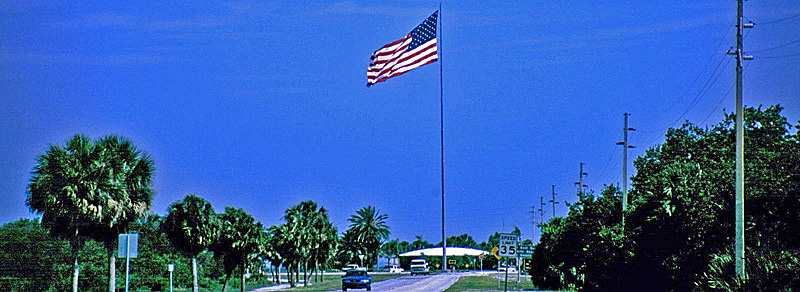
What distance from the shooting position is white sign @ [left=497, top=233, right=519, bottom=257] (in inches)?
1283

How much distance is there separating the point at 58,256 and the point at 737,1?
127 ft

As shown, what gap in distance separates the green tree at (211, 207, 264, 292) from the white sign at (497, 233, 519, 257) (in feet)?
72.6

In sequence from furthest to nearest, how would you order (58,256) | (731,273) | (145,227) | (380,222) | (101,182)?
(380,222)
(145,227)
(58,256)
(101,182)
(731,273)

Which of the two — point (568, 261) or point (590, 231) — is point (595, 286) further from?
point (568, 261)

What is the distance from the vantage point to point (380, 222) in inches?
5379

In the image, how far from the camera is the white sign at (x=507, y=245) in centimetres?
3259

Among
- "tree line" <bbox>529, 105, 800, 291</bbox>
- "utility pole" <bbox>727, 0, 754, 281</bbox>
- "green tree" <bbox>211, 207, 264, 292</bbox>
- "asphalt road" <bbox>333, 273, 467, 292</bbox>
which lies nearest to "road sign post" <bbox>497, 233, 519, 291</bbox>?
"tree line" <bbox>529, 105, 800, 291</bbox>

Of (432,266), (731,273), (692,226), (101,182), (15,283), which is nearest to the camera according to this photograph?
(731,273)

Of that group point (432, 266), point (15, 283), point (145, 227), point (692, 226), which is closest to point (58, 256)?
point (15, 283)

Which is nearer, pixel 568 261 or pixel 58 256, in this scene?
pixel 568 261

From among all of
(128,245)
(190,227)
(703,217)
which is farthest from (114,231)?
(703,217)

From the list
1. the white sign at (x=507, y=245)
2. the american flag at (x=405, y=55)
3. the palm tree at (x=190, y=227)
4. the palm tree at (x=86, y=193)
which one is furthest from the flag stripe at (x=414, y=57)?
the palm tree at (x=190, y=227)

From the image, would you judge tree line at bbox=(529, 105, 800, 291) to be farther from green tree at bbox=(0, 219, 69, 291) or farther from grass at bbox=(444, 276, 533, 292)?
green tree at bbox=(0, 219, 69, 291)

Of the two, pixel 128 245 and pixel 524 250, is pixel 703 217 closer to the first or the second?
pixel 524 250
